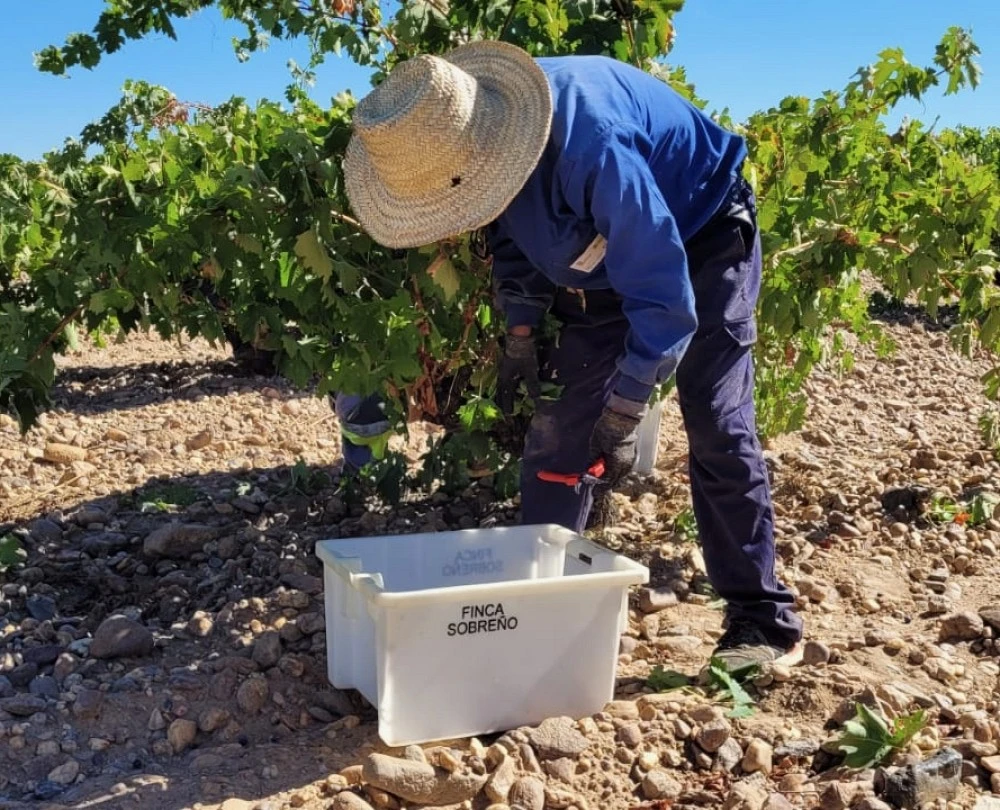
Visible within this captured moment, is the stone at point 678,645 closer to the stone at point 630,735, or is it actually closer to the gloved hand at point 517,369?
the stone at point 630,735

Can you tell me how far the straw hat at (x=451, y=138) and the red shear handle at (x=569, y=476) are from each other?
59 cm

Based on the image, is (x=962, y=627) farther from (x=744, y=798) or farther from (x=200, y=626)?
(x=200, y=626)

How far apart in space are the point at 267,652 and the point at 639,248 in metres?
1.32

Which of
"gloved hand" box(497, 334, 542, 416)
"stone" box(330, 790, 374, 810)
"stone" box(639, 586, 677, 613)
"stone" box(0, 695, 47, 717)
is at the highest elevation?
"gloved hand" box(497, 334, 542, 416)

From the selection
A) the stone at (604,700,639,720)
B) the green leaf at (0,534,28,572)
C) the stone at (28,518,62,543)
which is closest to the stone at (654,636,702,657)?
the stone at (604,700,639,720)

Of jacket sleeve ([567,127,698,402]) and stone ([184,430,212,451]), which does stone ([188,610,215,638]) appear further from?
stone ([184,430,212,451])

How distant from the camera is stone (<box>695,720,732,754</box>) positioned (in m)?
2.46

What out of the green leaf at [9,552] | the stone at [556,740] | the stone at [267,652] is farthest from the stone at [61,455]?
the stone at [556,740]

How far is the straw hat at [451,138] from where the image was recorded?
2.42 metres

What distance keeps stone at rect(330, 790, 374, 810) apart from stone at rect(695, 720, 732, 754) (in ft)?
2.23

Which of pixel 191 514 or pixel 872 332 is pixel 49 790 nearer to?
pixel 191 514

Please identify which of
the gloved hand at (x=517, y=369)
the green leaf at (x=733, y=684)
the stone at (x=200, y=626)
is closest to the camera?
the green leaf at (x=733, y=684)

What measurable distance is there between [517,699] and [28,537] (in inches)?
79.1

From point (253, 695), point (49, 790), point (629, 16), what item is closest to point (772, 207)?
point (629, 16)
